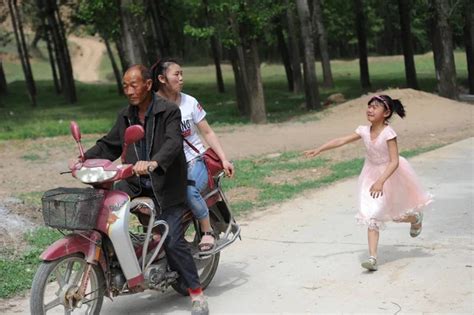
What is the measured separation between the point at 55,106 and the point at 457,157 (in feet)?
93.3

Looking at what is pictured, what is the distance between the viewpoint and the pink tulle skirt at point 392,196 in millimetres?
6266

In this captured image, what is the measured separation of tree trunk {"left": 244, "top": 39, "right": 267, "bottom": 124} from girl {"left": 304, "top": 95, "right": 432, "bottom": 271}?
1610 centimetres

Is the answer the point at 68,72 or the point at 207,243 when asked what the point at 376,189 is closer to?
the point at 207,243

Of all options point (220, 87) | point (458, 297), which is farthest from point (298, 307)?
point (220, 87)

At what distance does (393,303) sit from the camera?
530 centimetres

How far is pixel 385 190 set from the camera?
20.8 ft

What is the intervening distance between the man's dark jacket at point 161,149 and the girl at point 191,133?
0.24m

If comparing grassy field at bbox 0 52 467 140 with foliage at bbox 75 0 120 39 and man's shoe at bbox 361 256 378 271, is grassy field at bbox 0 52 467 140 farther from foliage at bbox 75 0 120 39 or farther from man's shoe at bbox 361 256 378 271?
man's shoe at bbox 361 256 378 271

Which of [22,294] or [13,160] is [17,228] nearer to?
[22,294]

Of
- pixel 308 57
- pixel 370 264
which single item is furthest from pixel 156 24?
pixel 370 264

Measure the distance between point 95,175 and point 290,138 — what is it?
14470 mm

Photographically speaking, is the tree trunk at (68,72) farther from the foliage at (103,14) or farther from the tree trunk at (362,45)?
the tree trunk at (362,45)

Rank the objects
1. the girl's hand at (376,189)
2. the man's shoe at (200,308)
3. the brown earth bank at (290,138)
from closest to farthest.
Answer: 1. the man's shoe at (200,308)
2. the girl's hand at (376,189)
3. the brown earth bank at (290,138)

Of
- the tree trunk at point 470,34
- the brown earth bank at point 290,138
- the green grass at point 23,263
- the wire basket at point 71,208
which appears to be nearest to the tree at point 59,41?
the brown earth bank at point 290,138
